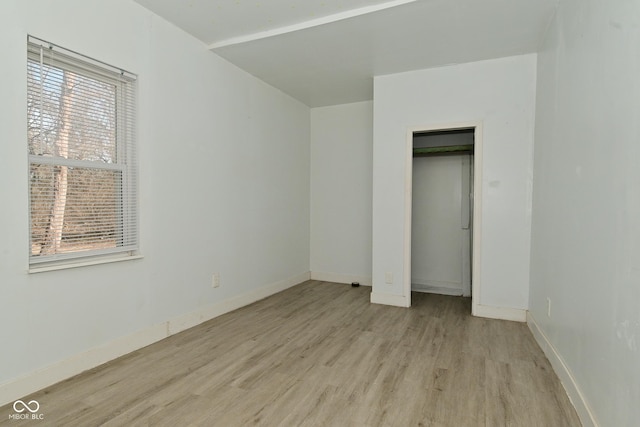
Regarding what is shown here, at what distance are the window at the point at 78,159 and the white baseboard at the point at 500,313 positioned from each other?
3.37 m

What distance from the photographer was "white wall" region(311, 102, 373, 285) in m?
5.01

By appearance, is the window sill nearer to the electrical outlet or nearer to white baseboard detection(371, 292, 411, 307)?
the electrical outlet

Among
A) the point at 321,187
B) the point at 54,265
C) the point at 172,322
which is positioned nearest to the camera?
the point at 54,265

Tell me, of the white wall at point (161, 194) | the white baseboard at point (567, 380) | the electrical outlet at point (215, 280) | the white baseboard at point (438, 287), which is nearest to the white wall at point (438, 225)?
the white baseboard at point (438, 287)

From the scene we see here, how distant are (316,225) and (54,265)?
357 cm

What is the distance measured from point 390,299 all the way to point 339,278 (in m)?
1.28

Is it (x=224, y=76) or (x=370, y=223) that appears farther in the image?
(x=370, y=223)

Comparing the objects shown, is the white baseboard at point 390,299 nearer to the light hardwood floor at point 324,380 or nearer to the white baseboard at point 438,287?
the light hardwood floor at point 324,380

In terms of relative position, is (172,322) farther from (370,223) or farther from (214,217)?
(370,223)

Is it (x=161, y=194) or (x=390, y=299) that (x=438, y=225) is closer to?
(x=390, y=299)

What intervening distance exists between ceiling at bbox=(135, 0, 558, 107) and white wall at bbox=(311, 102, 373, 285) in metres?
1.20

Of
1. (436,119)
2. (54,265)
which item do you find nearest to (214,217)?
(54,265)

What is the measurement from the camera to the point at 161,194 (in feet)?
9.51

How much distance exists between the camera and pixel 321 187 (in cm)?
532
